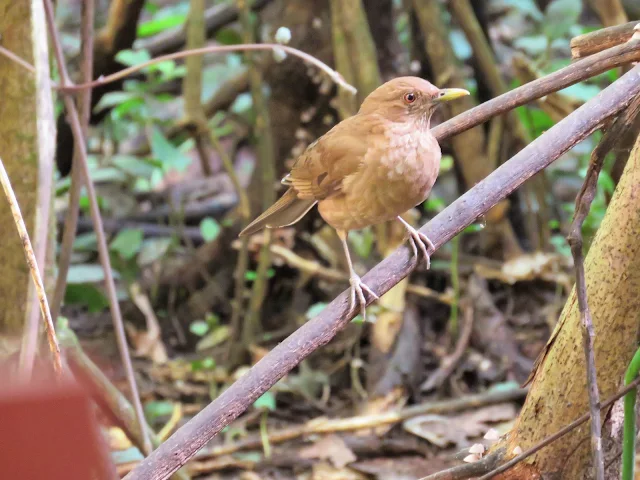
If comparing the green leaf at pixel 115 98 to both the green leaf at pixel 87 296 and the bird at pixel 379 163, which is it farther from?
the bird at pixel 379 163

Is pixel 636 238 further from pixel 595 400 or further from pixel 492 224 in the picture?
pixel 492 224

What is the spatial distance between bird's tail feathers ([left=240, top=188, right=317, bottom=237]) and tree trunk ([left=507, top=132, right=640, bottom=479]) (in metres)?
0.78

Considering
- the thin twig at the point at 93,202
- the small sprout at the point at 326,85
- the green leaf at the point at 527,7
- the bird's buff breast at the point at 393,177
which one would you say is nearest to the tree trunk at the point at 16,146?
the thin twig at the point at 93,202

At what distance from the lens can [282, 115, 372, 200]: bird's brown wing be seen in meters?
1.85

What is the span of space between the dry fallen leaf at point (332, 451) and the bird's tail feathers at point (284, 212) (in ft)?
4.16

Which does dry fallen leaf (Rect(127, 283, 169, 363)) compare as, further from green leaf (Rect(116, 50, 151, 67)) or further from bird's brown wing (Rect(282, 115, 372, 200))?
bird's brown wing (Rect(282, 115, 372, 200))

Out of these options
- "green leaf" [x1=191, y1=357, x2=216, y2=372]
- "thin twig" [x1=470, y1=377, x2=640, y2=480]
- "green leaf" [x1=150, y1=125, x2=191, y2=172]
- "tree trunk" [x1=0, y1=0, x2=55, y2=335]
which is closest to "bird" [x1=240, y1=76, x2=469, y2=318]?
"thin twig" [x1=470, y1=377, x2=640, y2=480]

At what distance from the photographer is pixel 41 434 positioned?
0.57m

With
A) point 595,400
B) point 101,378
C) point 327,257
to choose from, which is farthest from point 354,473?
point 595,400

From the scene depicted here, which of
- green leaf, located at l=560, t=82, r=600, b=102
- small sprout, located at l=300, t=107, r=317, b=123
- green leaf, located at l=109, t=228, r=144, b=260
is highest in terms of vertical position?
small sprout, located at l=300, t=107, r=317, b=123

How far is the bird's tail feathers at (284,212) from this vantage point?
6.85ft

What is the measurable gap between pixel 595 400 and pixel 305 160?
105 centimetres

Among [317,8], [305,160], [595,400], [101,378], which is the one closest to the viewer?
[595,400]

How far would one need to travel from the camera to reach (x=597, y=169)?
1426 mm
